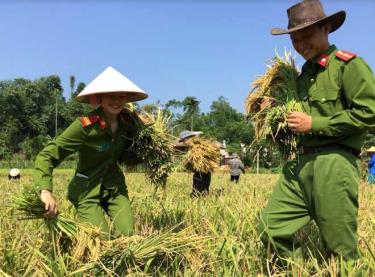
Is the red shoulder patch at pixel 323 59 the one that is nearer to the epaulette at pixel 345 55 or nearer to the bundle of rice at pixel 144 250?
the epaulette at pixel 345 55

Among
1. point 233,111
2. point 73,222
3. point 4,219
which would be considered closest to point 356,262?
point 73,222

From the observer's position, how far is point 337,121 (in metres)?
2.83

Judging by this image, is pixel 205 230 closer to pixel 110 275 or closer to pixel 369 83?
pixel 110 275

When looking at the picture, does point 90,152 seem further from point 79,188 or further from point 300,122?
point 300,122

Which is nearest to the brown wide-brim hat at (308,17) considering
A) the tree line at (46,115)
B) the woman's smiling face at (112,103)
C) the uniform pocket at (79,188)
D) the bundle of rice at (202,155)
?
the woman's smiling face at (112,103)

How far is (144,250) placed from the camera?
119 inches

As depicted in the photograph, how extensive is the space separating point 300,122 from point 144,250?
1.26m

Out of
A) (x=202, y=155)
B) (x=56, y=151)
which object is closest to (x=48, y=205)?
(x=56, y=151)

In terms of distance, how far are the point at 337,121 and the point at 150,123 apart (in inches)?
70.3

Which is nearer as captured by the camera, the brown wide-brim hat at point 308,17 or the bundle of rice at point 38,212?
the brown wide-brim hat at point 308,17

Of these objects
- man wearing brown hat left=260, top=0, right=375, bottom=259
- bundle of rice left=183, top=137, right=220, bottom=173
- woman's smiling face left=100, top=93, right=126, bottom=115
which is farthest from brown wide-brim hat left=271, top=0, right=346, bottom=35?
bundle of rice left=183, top=137, right=220, bottom=173

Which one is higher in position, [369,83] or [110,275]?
[369,83]

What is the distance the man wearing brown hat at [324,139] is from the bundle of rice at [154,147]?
3.94 ft

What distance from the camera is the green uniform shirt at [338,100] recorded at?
9.15 ft
